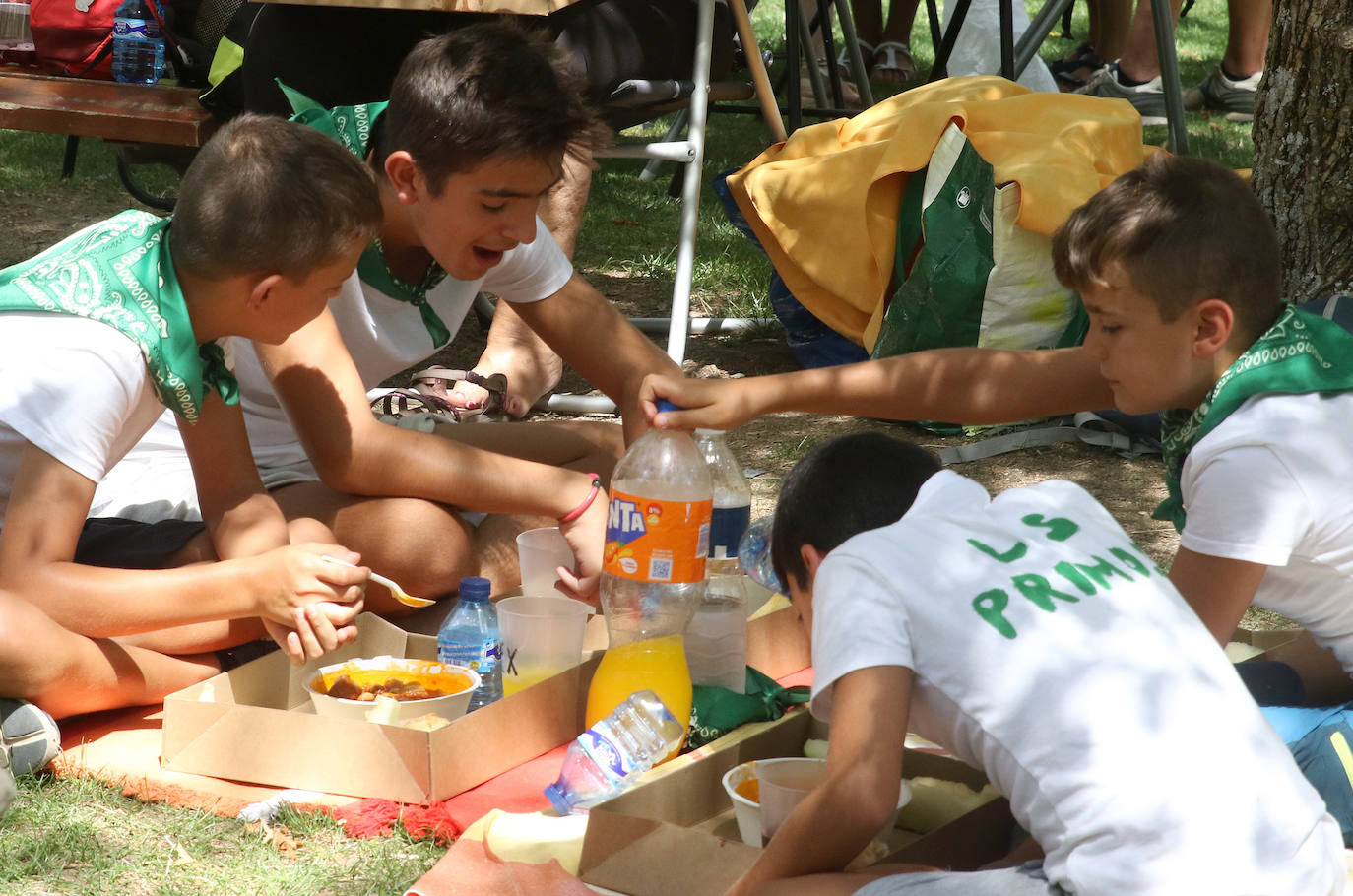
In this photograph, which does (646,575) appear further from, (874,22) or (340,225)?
(874,22)

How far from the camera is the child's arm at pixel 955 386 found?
2.35 m

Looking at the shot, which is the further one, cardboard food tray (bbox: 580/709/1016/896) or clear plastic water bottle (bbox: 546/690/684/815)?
clear plastic water bottle (bbox: 546/690/684/815)

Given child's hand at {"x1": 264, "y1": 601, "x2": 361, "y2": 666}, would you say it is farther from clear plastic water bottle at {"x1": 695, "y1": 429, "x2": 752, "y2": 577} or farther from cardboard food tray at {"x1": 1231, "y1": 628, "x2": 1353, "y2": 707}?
cardboard food tray at {"x1": 1231, "y1": 628, "x2": 1353, "y2": 707}

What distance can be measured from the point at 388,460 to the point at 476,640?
0.40 metres

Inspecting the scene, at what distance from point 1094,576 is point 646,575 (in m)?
0.78

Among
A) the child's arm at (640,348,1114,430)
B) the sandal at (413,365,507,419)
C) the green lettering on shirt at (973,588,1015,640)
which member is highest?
the green lettering on shirt at (973,588,1015,640)

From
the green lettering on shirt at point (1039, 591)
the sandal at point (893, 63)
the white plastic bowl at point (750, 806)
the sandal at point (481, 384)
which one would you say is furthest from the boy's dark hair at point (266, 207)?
the sandal at point (893, 63)

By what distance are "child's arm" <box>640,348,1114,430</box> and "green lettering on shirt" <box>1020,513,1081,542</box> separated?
0.72 m

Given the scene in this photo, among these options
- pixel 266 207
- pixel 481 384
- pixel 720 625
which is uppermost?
pixel 266 207

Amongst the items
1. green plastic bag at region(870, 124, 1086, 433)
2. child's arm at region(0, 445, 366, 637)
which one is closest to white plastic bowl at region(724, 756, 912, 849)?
child's arm at region(0, 445, 366, 637)

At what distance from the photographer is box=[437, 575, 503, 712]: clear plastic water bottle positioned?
231 cm

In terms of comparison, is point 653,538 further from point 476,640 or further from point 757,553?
point 757,553

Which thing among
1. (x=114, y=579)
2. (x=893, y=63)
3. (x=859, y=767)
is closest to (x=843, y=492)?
(x=859, y=767)

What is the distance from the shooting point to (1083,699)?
1.44 metres
